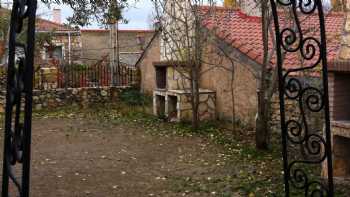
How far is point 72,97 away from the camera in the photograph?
15.3 m

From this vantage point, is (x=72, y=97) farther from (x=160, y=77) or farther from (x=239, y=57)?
(x=239, y=57)

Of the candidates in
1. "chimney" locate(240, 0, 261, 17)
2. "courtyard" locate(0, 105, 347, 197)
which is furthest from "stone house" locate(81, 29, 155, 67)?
"courtyard" locate(0, 105, 347, 197)

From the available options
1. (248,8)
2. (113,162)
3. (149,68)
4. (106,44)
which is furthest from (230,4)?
(106,44)

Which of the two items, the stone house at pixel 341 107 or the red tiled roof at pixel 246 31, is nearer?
the stone house at pixel 341 107

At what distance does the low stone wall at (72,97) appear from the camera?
14.8 m

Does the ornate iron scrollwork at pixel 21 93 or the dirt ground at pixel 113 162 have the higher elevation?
the ornate iron scrollwork at pixel 21 93

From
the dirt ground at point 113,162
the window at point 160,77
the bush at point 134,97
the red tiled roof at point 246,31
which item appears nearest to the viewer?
the dirt ground at point 113,162

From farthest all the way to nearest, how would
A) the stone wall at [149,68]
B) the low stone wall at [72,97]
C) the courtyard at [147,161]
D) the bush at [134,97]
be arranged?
1. the bush at [134,97]
2. the stone wall at [149,68]
3. the low stone wall at [72,97]
4. the courtyard at [147,161]

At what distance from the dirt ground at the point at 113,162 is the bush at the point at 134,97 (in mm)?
3714

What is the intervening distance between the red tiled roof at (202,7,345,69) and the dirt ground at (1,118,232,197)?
8.31 feet

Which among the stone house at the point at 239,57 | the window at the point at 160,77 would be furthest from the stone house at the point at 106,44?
the stone house at the point at 239,57

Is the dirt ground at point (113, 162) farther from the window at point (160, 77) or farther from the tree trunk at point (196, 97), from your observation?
the window at point (160, 77)

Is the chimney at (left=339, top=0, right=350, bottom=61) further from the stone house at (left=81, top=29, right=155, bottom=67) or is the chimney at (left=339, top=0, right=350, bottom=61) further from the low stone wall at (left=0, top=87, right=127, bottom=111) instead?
the stone house at (left=81, top=29, right=155, bottom=67)

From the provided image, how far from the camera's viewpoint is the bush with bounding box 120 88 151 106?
1519cm
